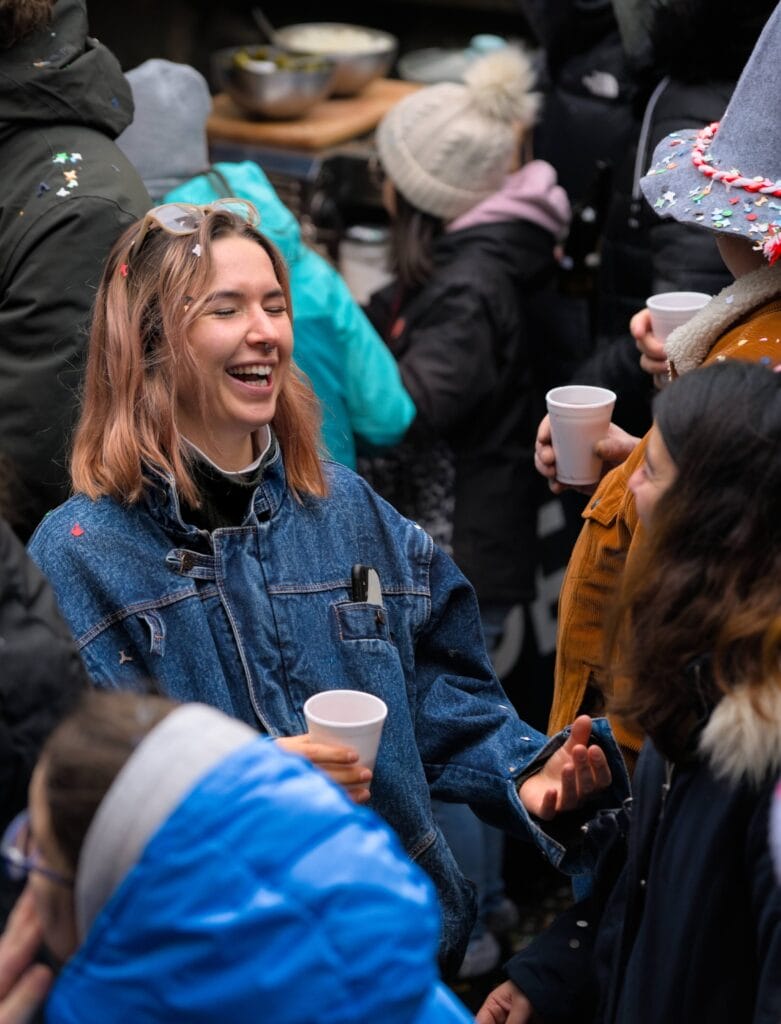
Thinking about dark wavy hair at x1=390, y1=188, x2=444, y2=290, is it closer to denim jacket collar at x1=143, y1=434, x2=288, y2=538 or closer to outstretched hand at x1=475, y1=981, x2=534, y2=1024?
denim jacket collar at x1=143, y1=434, x2=288, y2=538

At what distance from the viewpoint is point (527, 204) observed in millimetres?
4453

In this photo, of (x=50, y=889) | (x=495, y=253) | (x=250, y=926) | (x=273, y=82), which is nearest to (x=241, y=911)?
(x=250, y=926)

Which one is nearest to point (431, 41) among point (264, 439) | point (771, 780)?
point (264, 439)

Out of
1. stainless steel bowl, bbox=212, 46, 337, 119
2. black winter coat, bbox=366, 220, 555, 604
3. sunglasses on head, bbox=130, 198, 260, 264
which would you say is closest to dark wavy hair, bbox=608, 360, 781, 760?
sunglasses on head, bbox=130, 198, 260, 264

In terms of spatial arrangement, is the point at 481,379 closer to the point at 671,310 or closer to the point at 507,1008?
the point at 671,310

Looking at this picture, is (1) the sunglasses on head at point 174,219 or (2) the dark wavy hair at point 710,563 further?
(1) the sunglasses on head at point 174,219

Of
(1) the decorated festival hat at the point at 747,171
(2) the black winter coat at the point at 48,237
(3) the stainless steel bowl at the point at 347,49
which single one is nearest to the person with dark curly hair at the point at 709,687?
(1) the decorated festival hat at the point at 747,171

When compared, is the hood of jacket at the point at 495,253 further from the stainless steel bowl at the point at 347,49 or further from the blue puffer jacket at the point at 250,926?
the blue puffer jacket at the point at 250,926

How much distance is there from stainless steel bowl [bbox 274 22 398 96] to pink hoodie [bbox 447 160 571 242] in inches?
50.4

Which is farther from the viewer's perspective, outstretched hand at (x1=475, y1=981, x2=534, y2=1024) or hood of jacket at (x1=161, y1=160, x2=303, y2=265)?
hood of jacket at (x1=161, y1=160, x2=303, y2=265)

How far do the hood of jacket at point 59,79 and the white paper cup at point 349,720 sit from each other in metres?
1.64

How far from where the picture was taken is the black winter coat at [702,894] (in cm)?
174

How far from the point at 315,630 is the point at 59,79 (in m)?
1.47

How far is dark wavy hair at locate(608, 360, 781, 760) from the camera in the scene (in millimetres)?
1795
